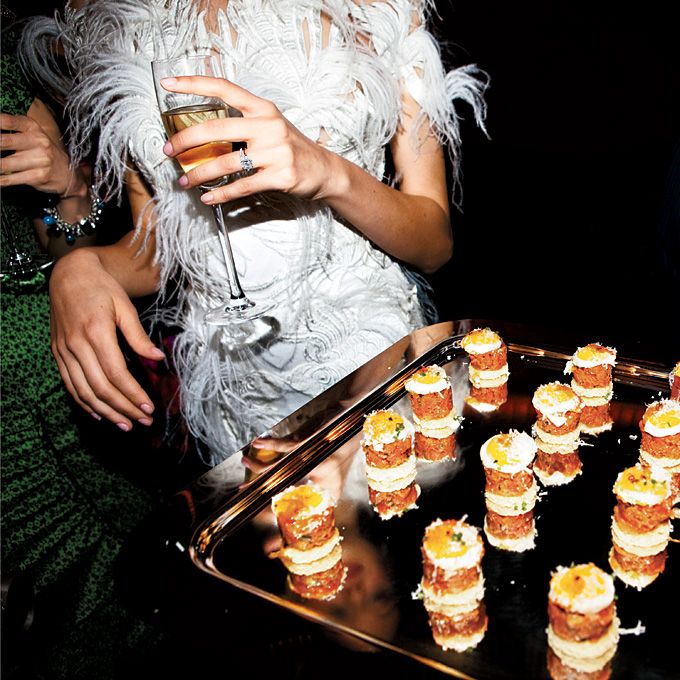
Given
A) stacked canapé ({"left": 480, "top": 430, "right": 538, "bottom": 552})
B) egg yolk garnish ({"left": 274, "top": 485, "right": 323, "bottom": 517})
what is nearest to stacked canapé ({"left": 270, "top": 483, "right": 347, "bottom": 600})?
egg yolk garnish ({"left": 274, "top": 485, "right": 323, "bottom": 517})

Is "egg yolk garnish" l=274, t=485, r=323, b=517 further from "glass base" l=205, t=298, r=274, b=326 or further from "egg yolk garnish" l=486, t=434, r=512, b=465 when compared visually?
"glass base" l=205, t=298, r=274, b=326

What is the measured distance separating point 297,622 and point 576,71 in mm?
4270

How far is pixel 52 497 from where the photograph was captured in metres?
2.10

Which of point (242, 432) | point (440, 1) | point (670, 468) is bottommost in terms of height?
point (242, 432)

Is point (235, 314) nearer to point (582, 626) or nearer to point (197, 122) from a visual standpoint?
point (197, 122)

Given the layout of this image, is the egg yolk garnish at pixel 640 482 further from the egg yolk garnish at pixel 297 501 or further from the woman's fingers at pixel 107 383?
the woman's fingers at pixel 107 383

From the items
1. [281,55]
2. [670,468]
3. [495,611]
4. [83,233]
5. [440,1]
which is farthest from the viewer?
[440,1]

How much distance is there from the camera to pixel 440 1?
4645mm

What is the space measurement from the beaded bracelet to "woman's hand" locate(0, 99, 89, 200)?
2.1 inches

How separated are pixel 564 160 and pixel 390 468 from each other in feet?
12.5

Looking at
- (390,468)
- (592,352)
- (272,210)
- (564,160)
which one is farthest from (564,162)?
(390,468)

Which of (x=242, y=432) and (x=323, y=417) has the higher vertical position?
(x=323, y=417)

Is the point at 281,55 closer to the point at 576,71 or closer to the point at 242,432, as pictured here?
the point at 242,432

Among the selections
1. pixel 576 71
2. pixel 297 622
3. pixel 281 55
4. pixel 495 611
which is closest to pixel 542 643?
pixel 495 611
